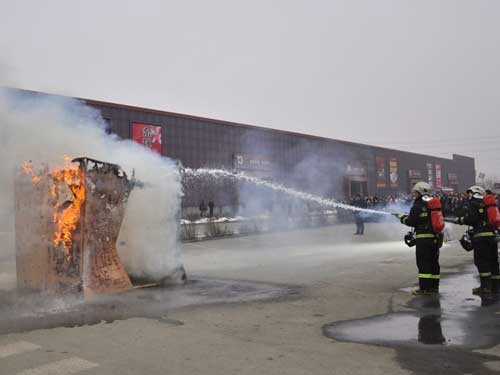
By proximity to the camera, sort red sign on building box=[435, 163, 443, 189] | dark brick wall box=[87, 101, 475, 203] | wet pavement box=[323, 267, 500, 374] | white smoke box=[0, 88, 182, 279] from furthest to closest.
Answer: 1. red sign on building box=[435, 163, 443, 189]
2. dark brick wall box=[87, 101, 475, 203]
3. white smoke box=[0, 88, 182, 279]
4. wet pavement box=[323, 267, 500, 374]

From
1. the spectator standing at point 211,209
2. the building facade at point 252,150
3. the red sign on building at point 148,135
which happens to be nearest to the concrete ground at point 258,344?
the building facade at point 252,150

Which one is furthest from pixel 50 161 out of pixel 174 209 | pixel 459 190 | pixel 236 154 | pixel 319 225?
pixel 459 190

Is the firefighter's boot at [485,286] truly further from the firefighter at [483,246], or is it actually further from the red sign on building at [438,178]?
the red sign on building at [438,178]

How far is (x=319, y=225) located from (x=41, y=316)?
23843 millimetres

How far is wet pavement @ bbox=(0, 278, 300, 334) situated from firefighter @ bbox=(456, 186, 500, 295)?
2854 mm

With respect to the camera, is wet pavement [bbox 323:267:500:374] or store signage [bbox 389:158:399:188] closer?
wet pavement [bbox 323:267:500:374]

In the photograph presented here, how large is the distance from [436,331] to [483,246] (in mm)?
2907

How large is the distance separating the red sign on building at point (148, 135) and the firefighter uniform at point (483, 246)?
81.3ft

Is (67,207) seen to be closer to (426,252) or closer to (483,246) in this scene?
(426,252)

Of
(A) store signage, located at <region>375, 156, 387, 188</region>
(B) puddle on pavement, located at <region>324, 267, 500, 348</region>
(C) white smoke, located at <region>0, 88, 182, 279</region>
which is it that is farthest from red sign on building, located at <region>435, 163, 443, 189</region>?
(B) puddle on pavement, located at <region>324, 267, 500, 348</region>

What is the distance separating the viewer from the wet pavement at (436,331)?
452 centimetres

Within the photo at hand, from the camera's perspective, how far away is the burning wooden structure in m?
7.60

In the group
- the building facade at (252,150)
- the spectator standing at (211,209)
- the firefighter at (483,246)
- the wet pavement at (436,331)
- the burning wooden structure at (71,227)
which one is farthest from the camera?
the building facade at (252,150)

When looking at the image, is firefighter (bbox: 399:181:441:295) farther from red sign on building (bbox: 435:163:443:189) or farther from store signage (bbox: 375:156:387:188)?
red sign on building (bbox: 435:163:443:189)
